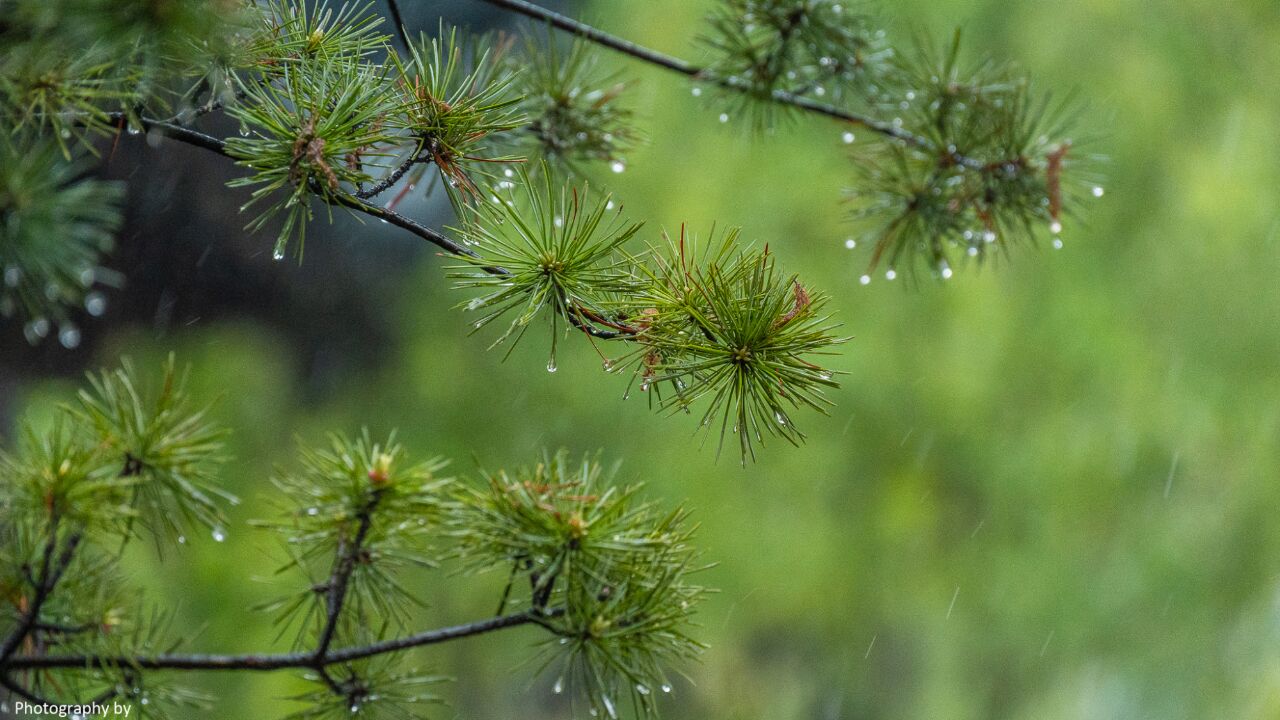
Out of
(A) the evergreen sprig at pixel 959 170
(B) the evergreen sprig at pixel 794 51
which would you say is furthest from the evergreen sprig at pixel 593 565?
(B) the evergreen sprig at pixel 794 51

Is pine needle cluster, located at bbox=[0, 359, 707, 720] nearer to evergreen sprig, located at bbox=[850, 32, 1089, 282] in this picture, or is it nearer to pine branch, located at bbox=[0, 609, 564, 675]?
pine branch, located at bbox=[0, 609, 564, 675]

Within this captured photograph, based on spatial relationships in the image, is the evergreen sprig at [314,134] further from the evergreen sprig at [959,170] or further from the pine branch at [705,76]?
the evergreen sprig at [959,170]

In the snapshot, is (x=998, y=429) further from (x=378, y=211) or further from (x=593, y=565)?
(x=378, y=211)

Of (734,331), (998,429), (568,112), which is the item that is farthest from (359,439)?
(998,429)

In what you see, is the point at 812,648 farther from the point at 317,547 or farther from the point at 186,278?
the point at 317,547

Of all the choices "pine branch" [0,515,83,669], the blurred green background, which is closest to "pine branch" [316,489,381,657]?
"pine branch" [0,515,83,669]

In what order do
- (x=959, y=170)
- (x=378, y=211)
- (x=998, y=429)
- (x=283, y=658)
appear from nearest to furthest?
(x=378, y=211) < (x=283, y=658) < (x=959, y=170) < (x=998, y=429)
